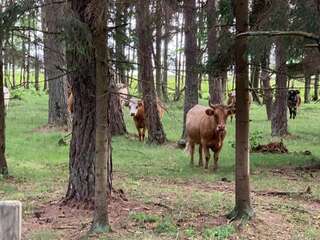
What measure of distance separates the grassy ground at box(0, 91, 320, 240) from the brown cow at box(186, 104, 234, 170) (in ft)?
1.57

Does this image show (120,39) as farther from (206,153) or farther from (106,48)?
(206,153)

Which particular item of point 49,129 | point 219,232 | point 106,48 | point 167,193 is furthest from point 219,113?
point 49,129

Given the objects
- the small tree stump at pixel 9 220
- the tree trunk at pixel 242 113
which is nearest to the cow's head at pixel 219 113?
the tree trunk at pixel 242 113

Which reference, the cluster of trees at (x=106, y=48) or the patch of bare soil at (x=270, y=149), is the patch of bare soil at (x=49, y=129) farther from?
the cluster of trees at (x=106, y=48)

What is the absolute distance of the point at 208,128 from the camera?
44.5 ft

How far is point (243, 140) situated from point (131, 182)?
379 cm

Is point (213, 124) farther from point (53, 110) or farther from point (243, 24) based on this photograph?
point (53, 110)

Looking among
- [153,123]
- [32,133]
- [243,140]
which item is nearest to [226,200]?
[243,140]

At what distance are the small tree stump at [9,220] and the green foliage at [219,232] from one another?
435cm

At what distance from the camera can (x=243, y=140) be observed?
7.79 meters

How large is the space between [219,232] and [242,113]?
1561 mm

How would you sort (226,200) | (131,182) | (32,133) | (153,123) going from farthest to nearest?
1. (32,133)
2. (153,123)
3. (131,182)
4. (226,200)

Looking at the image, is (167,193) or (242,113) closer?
(242,113)

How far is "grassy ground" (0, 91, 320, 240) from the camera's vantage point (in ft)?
25.1
